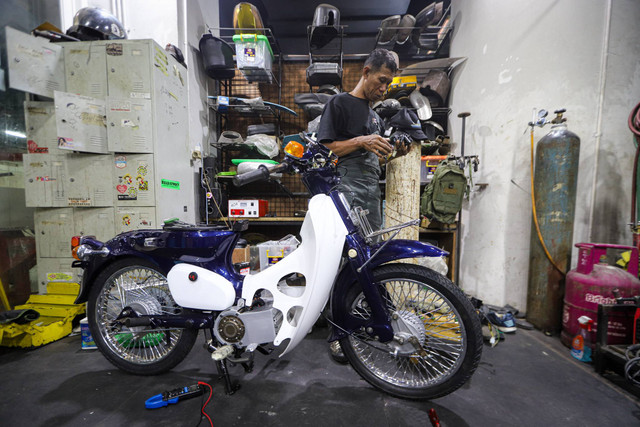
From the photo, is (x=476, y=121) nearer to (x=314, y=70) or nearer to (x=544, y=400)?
(x=314, y=70)

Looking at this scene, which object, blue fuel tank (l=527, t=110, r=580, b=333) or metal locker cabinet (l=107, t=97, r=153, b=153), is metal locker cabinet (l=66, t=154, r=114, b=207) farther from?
blue fuel tank (l=527, t=110, r=580, b=333)

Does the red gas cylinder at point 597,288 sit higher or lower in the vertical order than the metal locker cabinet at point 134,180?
lower

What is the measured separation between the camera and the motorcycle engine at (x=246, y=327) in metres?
1.17

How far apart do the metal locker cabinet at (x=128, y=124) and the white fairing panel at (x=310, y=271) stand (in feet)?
5.97

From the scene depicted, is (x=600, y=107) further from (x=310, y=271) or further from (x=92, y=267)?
(x=92, y=267)

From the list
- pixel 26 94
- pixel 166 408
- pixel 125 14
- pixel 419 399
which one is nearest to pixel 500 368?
pixel 419 399

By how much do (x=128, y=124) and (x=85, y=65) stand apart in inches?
25.1

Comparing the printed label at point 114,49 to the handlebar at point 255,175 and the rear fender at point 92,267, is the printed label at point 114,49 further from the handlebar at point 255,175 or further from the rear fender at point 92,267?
the handlebar at point 255,175

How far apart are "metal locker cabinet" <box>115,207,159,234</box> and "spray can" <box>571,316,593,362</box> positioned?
133 inches

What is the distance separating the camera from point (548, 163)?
202cm

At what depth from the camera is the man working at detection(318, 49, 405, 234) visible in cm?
154

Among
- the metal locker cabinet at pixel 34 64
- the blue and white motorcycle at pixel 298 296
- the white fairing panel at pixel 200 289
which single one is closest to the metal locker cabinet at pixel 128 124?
the metal locker cabinet at pixel 34 64

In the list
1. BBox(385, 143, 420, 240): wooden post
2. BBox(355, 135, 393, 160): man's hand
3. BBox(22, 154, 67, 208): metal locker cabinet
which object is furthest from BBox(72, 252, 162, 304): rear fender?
BBox(385, 143, 420, 240): wooden post

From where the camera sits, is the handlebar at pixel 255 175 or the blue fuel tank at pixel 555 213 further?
the blue fuel tank at pixel 555 213
